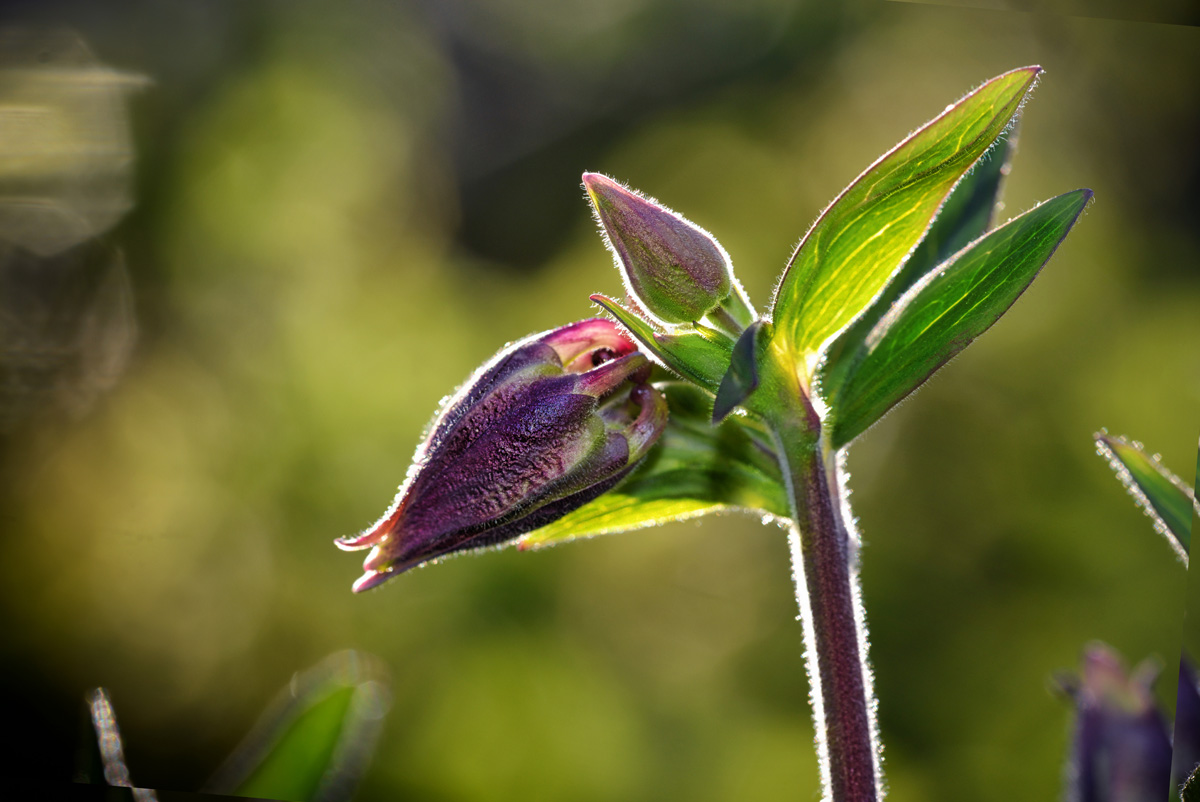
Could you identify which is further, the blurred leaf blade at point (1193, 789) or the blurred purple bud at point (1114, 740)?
the blurred purple bud at point (1114, 740)

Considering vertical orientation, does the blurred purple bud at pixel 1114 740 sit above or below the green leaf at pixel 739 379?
below

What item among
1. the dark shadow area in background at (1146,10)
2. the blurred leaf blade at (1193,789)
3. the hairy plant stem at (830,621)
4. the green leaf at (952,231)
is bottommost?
the blurred leaf blade at (1193,789)

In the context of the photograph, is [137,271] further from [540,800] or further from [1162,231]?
[1162,231]

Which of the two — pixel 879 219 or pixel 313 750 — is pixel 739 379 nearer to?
→ pixel 879 219

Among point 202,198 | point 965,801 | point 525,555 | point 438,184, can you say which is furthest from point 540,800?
point 202,198

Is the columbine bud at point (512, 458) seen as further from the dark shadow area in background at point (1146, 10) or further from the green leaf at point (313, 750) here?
the dark shadow area in background at point (1146, 10)

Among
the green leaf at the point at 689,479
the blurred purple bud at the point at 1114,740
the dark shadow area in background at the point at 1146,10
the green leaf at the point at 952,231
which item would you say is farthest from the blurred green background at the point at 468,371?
the green leaf at the point at 689,479

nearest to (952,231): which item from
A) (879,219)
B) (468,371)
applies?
(879,219)
